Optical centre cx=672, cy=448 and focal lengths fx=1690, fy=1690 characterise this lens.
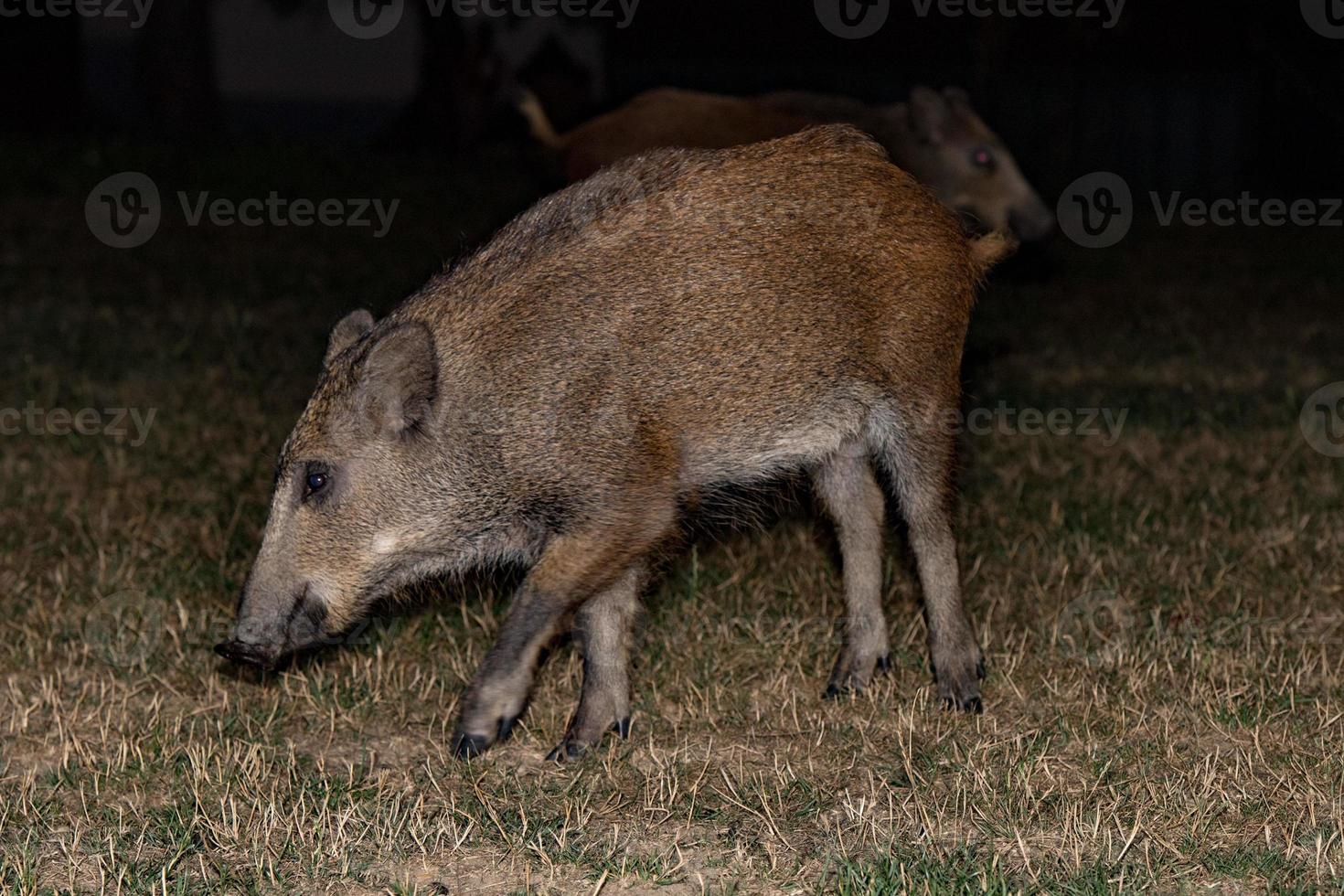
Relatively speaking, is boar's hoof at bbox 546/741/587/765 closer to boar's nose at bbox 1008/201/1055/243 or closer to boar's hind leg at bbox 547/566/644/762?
boar's hind leg at bbox 547/566/644/762

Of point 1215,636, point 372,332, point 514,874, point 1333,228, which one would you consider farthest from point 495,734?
point 1333,228

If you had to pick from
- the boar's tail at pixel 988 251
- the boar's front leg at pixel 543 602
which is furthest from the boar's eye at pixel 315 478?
the boar's tail at pixel 988 251

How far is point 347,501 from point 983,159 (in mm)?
6791

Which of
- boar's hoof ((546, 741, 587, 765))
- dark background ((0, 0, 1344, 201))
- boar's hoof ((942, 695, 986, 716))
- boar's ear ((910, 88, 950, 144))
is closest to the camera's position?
boar's hoof ((546, 741, 587, 765))

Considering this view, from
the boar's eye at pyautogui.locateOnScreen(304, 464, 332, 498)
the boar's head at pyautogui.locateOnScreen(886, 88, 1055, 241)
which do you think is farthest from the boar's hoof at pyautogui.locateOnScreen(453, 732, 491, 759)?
the boar's head at pyautogui.locateOnScreen(886, 88, 1055, 241)

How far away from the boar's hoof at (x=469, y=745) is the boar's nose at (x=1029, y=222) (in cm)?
687

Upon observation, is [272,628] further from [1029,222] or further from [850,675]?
[1029,222]

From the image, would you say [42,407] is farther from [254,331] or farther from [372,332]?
[372,332]

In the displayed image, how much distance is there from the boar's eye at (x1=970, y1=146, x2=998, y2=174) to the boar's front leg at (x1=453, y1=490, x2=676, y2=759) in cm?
644

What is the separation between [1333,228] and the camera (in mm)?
18844

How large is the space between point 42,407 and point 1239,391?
5936mm

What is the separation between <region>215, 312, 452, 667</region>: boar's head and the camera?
3967 millimetres

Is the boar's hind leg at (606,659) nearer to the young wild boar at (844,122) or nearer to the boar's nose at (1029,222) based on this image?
the young wild boar at (844,122)

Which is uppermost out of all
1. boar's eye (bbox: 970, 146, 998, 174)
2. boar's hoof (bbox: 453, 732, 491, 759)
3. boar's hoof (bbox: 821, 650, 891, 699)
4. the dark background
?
boar's hoof (bbox: 453, 732, 491, 759)
